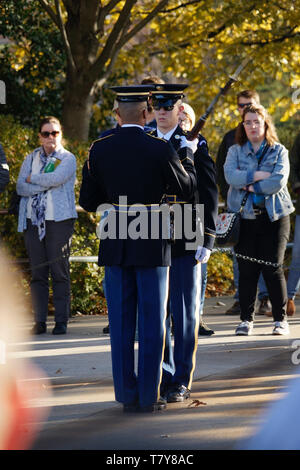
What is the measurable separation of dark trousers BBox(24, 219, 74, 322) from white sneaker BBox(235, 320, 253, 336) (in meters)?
1.75

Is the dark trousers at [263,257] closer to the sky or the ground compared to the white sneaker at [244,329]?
closer to the sky

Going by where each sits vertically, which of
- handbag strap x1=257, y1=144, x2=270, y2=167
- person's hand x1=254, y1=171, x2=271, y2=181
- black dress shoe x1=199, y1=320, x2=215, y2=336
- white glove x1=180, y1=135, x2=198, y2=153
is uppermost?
handbag strap x1=257, y1=144, x2=270, y2=167

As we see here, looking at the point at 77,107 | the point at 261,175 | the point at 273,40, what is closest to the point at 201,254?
the point at 261,175

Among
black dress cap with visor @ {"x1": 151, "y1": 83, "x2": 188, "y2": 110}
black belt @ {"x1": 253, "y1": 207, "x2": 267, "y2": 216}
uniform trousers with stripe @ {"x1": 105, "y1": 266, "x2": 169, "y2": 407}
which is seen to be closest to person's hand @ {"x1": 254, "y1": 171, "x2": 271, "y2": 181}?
black belt @ {"x1": 253, "y1": 207, "x2": 267, "y2": 216}

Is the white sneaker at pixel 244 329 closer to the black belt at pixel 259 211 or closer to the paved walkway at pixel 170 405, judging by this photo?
the paved walkway at pixel 170 405

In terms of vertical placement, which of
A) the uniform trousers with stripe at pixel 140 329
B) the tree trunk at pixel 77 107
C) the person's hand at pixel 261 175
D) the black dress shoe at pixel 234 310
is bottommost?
the black dress shoe at pixel 234 310

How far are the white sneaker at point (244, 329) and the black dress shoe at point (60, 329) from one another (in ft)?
5.67

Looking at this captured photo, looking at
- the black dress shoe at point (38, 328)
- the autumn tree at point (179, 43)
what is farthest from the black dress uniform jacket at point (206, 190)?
the autumn tree at point (179, 43)

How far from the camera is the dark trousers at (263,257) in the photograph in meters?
9.11

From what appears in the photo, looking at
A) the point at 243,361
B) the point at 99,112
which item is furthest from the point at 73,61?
the point at 243,361

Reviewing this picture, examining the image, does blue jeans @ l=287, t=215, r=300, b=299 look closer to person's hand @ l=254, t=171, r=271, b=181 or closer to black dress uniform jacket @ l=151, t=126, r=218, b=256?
person's hand @ l=254, t=171, r=271, b=181

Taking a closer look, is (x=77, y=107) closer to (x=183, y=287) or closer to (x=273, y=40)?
(x=273, y=40)

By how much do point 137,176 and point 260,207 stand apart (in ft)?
11.4

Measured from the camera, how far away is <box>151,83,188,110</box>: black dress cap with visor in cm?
614
